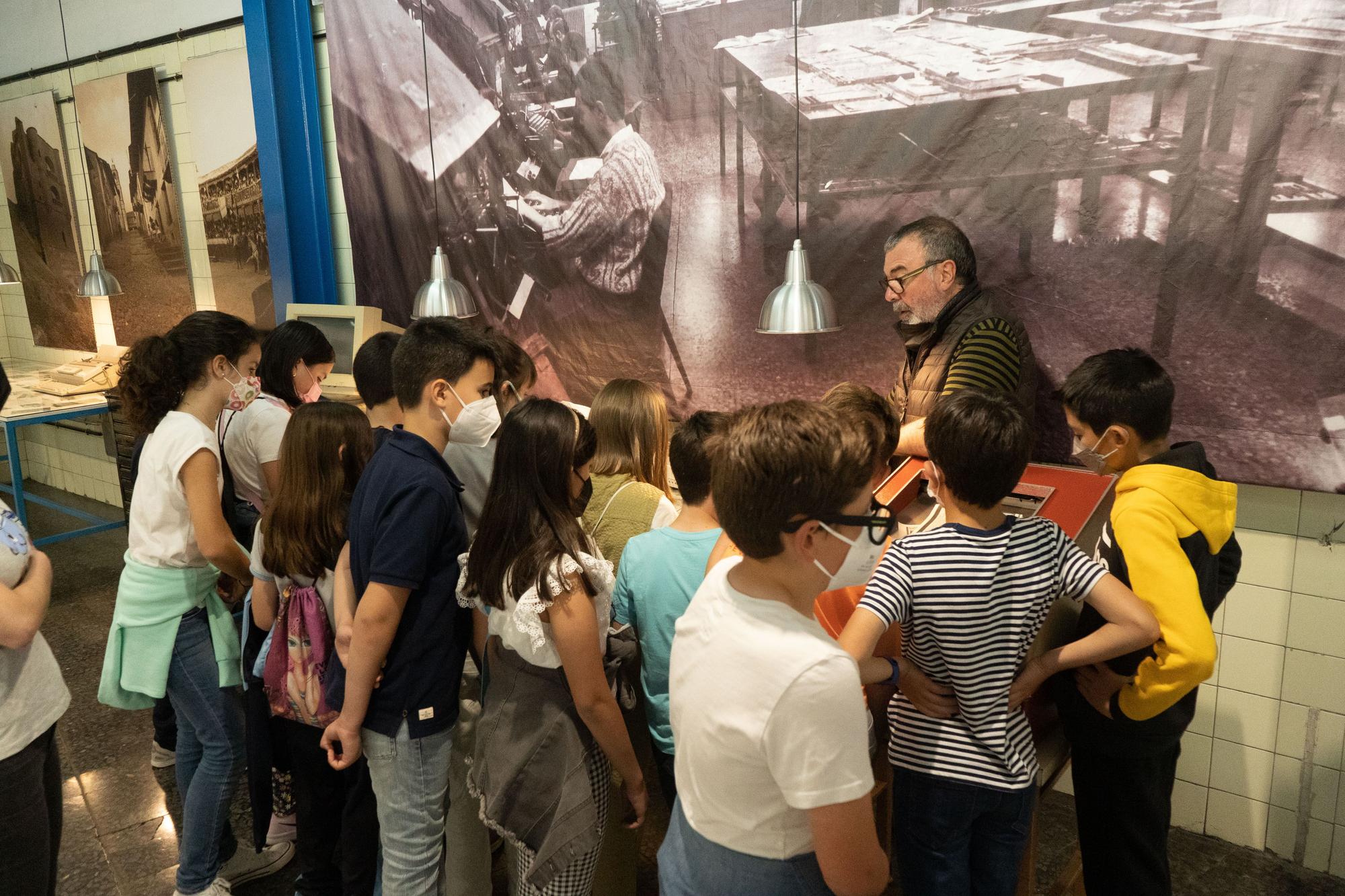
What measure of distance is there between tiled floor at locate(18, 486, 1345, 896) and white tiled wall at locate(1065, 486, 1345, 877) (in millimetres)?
135

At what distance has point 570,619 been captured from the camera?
6.10 feet

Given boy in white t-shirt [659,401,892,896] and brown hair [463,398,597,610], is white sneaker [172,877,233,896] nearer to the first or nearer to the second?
brown hair [463,398,597,610]

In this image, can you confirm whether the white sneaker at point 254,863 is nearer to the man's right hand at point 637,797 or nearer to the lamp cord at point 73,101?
the man's right hand at point 637,797

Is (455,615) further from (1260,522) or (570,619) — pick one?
(1260,522)

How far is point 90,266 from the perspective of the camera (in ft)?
20.7

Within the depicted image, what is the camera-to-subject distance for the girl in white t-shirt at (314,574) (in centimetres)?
229

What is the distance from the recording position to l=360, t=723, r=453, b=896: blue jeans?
214 cm

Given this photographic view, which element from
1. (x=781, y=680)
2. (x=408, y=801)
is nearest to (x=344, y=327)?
(x=408, y=801)

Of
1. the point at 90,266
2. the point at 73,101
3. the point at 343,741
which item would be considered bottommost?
the point at 343,741

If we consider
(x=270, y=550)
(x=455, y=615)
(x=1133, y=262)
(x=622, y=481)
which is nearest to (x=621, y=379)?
(x=622, y=481)

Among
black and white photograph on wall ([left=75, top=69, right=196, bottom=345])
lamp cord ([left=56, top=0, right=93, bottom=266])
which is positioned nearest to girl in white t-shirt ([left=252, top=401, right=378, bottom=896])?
black and white photograph on wall ([left=75, top=69, right=196, bottom=345])

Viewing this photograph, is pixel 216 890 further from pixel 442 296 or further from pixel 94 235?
pixel 94 235

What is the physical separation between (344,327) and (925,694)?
3.95 metres

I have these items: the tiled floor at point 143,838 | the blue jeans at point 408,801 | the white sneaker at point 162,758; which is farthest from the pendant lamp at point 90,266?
the blue jeans at point 408,801
